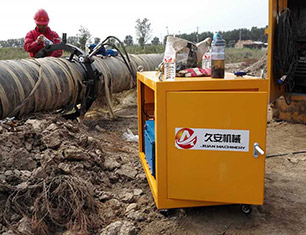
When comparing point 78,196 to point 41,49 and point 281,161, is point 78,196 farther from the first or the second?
point 41,49

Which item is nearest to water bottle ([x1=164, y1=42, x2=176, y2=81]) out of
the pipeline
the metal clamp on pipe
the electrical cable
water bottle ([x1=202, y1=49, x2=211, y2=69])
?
water bottle ([x1=202, y1=49, x2=211, y2=69])

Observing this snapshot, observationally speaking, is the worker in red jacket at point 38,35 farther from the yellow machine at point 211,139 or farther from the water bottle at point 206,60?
the yellow machine at point 211,139

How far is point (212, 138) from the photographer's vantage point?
2469 mm

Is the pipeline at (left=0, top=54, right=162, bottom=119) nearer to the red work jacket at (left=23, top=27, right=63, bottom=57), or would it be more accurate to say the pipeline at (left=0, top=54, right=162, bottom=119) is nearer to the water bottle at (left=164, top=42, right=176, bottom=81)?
the red work jacket at (left=23, top=27, right=63, bottom=57)

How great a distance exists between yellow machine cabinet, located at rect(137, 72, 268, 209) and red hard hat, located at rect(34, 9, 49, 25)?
4.39 m

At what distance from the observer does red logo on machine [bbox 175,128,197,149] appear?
2482mm

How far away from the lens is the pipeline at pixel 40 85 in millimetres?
3869

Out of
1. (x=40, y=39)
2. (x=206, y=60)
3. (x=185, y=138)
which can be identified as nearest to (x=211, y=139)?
(x=185, y=138)

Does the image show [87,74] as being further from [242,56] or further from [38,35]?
[242,56]

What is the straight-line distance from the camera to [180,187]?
2598 mm

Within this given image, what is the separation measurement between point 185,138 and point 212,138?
196 mm

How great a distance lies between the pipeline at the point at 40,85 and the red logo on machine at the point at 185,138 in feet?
7.29

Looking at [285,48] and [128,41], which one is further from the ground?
[128,41]

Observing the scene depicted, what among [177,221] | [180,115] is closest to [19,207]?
[177,221]
